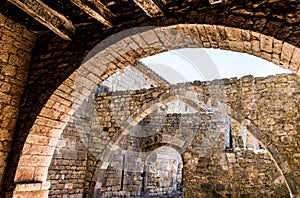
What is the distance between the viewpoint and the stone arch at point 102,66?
7.06ft

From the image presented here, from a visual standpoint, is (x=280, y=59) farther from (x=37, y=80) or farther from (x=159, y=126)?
(x=159, y=126)

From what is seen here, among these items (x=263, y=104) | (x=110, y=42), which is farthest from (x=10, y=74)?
(x=263, y=104)

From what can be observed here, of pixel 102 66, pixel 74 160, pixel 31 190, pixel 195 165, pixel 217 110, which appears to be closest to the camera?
pixel 31 190

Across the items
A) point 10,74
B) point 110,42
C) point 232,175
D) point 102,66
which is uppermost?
point 110,42

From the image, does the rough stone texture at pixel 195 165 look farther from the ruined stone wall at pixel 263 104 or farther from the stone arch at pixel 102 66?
the stone arch at pixel 102 66

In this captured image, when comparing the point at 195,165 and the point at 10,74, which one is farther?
the point at 195,165

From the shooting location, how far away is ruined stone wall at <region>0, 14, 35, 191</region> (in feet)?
9.04

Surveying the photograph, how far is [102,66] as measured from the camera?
2904mm

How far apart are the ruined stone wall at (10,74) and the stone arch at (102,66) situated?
28 centimetres

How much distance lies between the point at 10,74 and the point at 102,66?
1.10 m

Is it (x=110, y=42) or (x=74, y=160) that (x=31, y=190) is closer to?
(x=110, y=42)

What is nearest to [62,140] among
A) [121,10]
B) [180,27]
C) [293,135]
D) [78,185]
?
[78,185]

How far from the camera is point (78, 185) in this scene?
624cm

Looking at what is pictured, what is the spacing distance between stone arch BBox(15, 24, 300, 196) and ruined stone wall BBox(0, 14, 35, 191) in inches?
11.2
